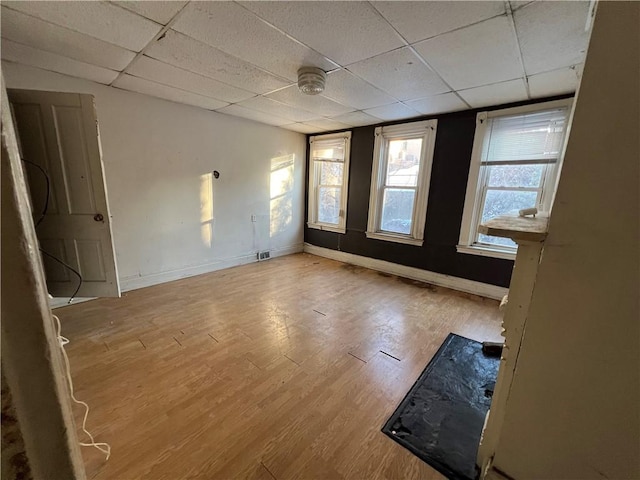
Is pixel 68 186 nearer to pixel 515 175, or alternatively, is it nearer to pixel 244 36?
pixel 244 36

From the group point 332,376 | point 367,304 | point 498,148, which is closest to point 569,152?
point 332,376

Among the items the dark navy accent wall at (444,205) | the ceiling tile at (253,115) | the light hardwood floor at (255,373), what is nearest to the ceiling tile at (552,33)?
the dark navy accent wall at (444,205)

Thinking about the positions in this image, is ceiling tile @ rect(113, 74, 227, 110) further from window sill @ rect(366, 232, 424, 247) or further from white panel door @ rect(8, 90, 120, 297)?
window sill @ rect(366, 232, 424, 247)

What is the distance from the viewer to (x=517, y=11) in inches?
59.4

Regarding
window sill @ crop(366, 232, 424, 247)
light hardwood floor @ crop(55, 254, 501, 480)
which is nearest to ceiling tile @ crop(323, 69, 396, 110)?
window sill @ crop(366, 232, 424, 247)

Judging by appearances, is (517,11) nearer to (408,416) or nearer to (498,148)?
(498,148)

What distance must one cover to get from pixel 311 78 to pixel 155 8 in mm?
1156

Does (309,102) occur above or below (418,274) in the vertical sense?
above

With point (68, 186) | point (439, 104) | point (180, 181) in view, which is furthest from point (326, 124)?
point (68, 186)

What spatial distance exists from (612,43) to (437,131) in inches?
121

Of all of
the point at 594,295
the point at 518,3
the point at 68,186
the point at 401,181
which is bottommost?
the point at 594,295

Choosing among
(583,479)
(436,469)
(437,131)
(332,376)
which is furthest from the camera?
(437,131)

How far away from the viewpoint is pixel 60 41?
6.43 ft

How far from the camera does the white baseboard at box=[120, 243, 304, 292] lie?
3.30 metres
